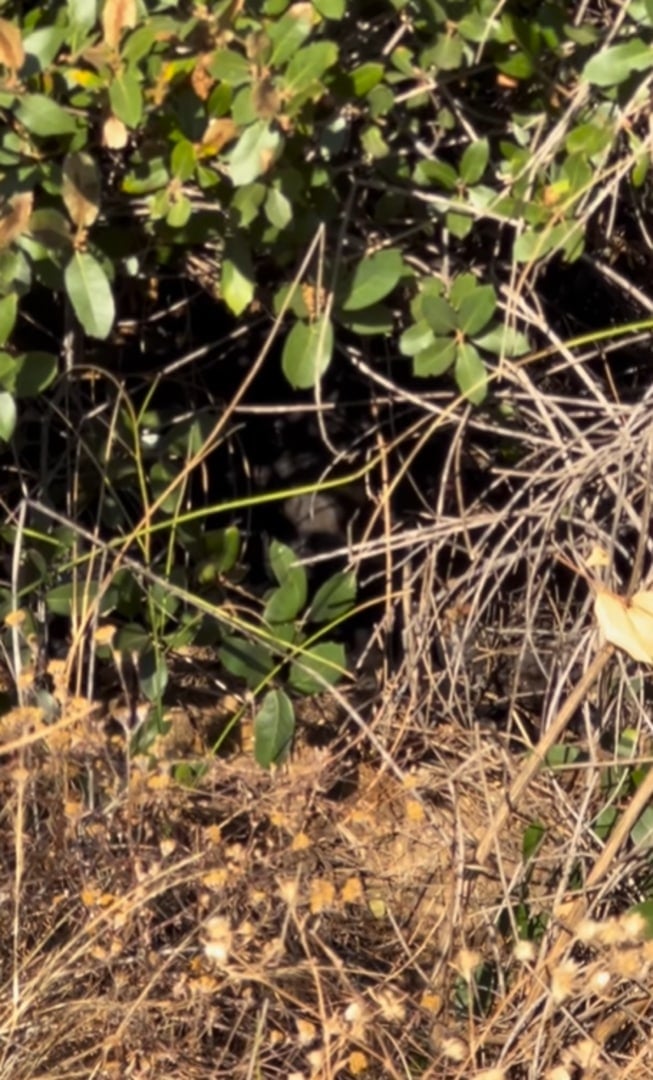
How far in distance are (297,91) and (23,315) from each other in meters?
0.57

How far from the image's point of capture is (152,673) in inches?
100

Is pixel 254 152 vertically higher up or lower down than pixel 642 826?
higher up

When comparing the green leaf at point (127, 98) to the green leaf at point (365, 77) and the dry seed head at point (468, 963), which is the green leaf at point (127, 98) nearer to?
the green leaf at point (365, 77)

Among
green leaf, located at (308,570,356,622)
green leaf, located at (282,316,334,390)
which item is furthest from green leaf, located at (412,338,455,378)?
green leaf, located at (308,570,356,622)

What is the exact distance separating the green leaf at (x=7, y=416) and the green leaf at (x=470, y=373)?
2.04 feet

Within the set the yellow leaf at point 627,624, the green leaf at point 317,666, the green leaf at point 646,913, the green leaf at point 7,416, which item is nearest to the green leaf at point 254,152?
the green leaf at point 7,416

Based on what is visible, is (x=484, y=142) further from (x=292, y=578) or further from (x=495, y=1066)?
(x=495, y=1066)

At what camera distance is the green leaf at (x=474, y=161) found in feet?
7.64

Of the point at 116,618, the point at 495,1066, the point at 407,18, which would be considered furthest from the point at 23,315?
the point at 495,1066

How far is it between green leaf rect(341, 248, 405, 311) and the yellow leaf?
571 mm

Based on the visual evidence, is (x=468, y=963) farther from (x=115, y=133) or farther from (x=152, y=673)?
(x=115, y=133)

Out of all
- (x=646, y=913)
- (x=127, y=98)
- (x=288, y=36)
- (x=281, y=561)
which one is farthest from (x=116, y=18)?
(x=646, y=913)

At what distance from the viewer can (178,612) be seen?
260 cm

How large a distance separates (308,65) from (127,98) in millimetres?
227
